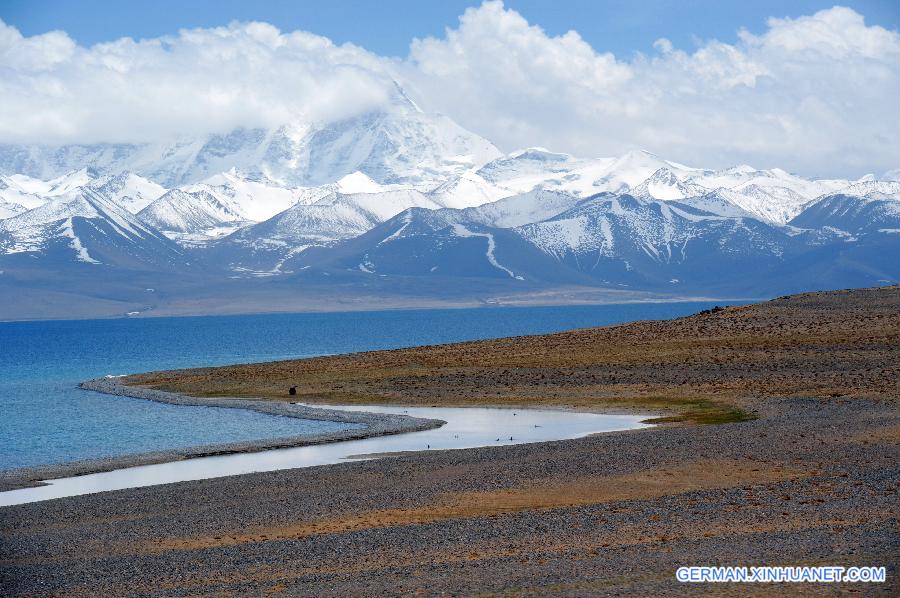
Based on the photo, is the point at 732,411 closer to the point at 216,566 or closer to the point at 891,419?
the point at 891,419

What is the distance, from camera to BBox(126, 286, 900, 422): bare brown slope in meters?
67.8

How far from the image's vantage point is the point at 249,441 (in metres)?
56.1

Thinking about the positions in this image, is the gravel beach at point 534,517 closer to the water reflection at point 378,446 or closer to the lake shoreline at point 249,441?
the water reflection at point 378,446

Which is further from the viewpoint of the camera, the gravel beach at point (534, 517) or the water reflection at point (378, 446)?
the water reflection at point (378, 446)

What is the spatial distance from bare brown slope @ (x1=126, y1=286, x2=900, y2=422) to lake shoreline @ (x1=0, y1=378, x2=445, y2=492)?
4453mm

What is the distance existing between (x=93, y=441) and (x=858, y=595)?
4598cm

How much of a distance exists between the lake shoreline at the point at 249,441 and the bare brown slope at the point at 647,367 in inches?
175

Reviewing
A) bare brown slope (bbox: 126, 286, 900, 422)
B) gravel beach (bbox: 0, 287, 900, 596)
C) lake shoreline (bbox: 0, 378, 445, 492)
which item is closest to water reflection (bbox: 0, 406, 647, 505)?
lake shoreline (bbox: 0, 378, 445, 492)

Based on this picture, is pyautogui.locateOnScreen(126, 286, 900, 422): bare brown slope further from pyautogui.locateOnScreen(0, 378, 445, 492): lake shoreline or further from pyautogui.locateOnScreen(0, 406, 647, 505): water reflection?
pyautogui.locateOnScreen(0, 406, 647, 505): water reflection

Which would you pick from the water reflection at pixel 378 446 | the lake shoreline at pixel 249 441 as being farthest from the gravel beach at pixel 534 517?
the lake shoreline at pixel 249 441

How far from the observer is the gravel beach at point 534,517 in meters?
24.7

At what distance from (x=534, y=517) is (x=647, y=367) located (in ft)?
158

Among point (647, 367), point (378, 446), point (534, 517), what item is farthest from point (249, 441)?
point (647, 367)

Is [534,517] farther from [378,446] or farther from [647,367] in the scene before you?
[647,367]
